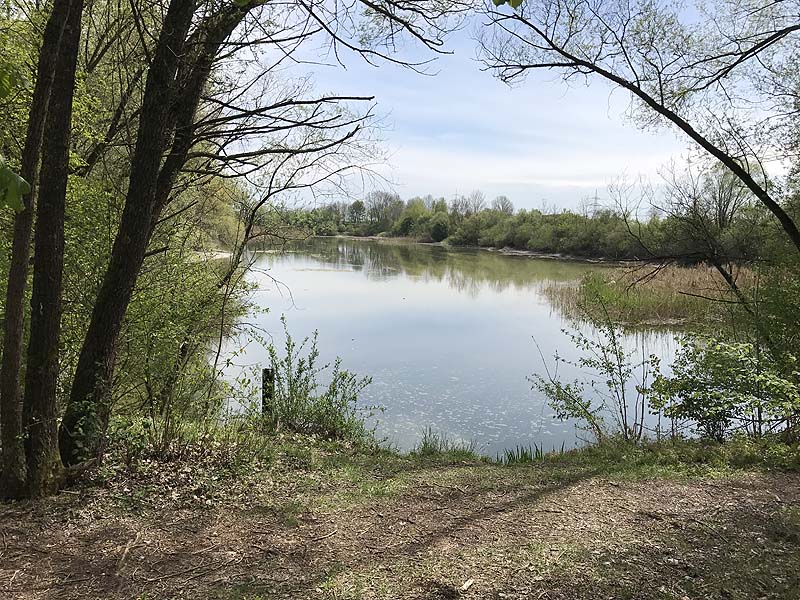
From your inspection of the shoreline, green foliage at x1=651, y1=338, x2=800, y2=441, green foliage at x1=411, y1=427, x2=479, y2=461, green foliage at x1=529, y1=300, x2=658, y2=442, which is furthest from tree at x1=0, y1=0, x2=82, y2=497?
the shoreline

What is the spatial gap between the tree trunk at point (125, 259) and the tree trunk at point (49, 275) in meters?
0.24

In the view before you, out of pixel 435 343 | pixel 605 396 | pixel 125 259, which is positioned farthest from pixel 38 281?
pixel 435 343

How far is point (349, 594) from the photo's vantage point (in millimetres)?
2422

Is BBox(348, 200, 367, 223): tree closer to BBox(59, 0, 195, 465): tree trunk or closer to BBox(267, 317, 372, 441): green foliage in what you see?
BBox(267, 317, 372, 441): green foliage

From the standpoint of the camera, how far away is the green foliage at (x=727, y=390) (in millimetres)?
4992

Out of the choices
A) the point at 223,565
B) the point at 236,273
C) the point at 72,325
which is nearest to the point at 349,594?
the point at 223,565

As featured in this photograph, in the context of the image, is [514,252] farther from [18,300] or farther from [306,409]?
[18,300]

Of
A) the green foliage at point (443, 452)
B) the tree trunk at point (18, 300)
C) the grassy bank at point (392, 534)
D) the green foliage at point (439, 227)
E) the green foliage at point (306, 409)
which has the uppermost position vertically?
the green foliage at point (439, 227)

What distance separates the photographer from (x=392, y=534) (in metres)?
3.11

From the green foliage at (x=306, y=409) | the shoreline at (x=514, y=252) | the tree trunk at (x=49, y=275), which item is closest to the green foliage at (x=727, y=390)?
the green foliage at (x=306, y=409)

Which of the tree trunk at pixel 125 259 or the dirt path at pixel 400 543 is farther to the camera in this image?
the tree trunk at pixel 125 259

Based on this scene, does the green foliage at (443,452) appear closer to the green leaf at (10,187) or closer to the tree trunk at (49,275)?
the tree trunk at (49,275)

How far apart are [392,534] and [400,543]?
136 mm

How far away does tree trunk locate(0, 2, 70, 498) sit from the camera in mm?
2939
